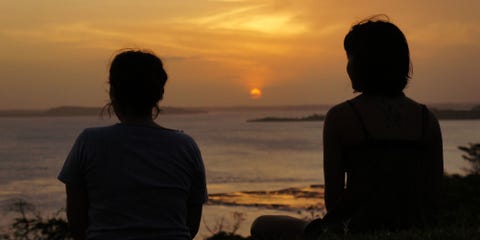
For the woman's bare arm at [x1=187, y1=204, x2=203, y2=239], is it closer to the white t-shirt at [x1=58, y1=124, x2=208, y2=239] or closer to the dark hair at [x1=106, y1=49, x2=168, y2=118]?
the white t-shirt at [x1=58, y1=124, x2=208, y2=239]

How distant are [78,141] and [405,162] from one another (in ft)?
5.14

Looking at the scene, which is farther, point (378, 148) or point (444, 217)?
point (444, 217)

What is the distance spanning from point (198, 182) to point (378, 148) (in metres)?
0.88

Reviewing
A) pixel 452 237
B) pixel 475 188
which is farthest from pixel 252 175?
pixel 452 237

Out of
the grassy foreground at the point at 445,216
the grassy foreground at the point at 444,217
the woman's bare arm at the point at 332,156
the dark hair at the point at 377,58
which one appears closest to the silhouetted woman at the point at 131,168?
the woman's bare arm at the point at 332,156

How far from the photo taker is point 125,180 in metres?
3.21

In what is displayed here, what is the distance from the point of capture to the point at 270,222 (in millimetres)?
3957

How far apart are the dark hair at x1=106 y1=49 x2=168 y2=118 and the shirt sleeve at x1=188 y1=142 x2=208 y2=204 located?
30cm

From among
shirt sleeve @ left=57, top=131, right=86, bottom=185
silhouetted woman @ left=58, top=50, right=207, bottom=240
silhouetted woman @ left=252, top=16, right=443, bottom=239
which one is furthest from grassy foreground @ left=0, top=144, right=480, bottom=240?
shirt sleeve @ left=57, top=131, right=86, bottom=185

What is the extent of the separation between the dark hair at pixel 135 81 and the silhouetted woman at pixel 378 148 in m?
0.86

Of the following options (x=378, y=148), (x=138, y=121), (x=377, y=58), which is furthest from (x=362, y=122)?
(x=138, y=121)

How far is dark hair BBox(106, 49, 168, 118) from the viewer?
10.7 feet

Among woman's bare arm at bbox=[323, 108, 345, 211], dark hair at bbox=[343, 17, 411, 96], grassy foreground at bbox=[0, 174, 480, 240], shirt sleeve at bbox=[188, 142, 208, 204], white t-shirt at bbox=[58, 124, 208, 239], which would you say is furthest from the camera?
grassy foreground at bbox=[0, 174, 480, 240]

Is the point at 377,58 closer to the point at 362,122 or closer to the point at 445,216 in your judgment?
the point at 362,122
